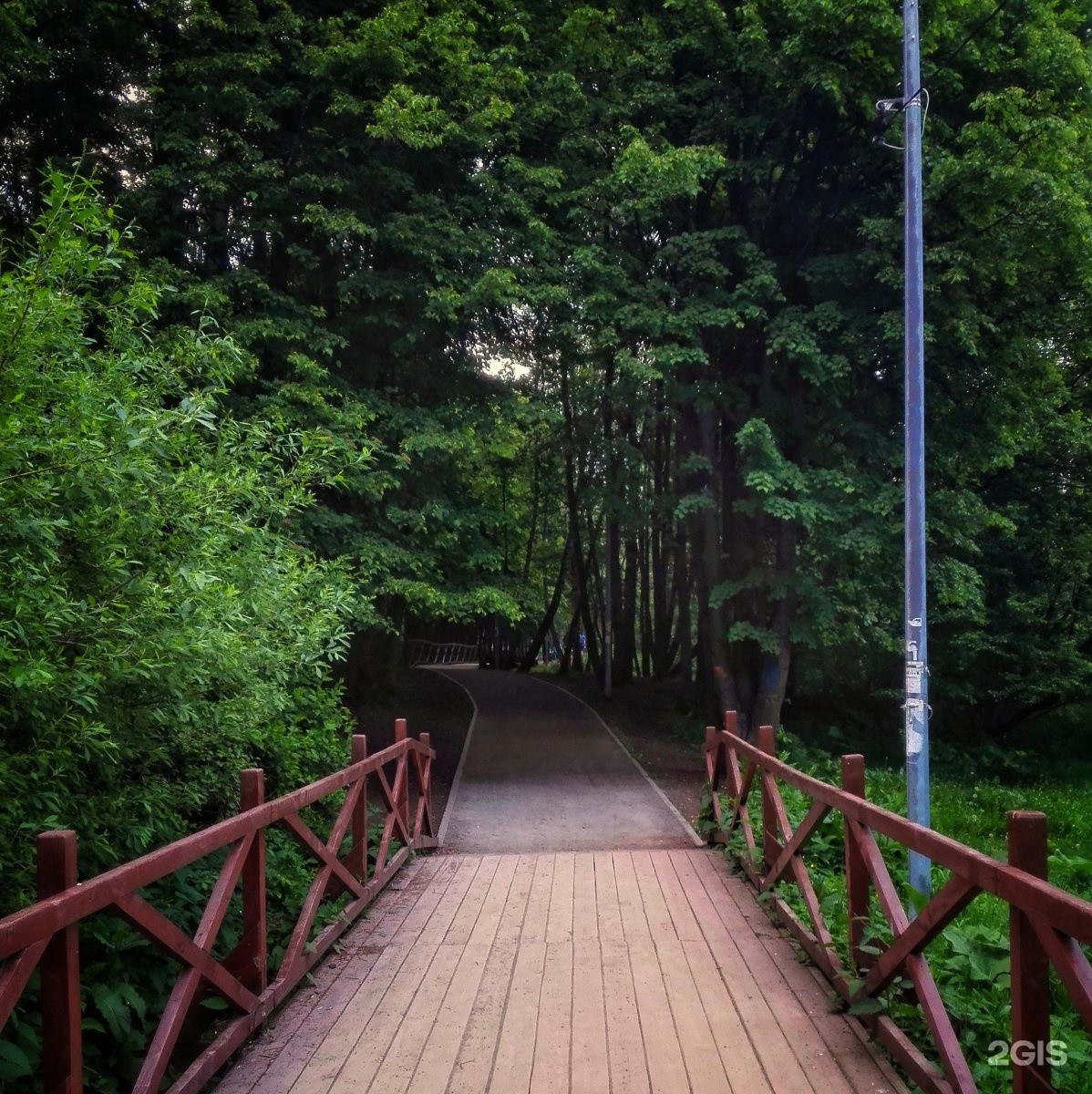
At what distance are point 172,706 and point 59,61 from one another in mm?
10404

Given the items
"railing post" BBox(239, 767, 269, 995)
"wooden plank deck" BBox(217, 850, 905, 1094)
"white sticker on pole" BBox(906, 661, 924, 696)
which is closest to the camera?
"wooden plank deck" BBox(217, 850, 905, 1094)

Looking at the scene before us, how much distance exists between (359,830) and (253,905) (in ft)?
6.77

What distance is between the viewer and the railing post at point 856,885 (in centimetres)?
453

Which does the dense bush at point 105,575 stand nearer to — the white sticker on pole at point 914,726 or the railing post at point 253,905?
the railing post at point 253,905

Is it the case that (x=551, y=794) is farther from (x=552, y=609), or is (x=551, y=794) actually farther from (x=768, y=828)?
(x=552, y=609)

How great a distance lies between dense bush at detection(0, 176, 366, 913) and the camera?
366cm

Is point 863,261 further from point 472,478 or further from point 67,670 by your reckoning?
point 67,670

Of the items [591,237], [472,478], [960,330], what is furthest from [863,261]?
[472,478]

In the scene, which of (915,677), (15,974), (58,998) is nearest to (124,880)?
(58,998)

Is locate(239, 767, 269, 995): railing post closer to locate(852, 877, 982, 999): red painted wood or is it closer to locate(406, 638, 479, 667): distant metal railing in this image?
locate(852, 877, 982, 999): red painted wood

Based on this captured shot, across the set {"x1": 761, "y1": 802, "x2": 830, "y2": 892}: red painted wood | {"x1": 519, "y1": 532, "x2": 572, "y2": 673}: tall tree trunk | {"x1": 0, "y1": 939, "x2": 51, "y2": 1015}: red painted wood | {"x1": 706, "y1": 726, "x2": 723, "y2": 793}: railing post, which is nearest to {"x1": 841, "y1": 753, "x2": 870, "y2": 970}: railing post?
{"x1": 761, "y1": 802, "x2": 830, "y2": 892}: red painted wood

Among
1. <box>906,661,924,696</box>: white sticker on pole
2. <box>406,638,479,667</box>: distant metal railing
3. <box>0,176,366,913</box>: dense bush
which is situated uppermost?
<box>0,176,366,913</box>: dense bush

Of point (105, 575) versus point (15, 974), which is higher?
point (105, 575)

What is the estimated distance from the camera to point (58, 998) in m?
2.85
